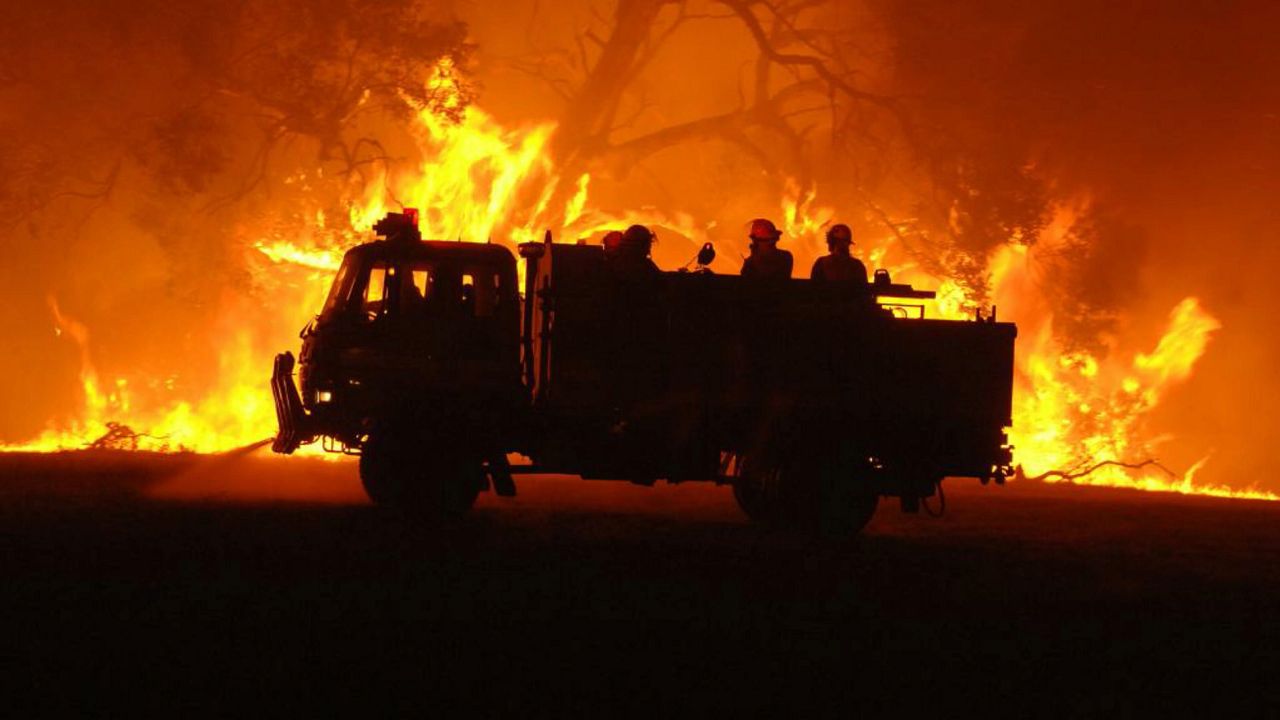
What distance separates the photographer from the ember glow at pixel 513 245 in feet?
89.0

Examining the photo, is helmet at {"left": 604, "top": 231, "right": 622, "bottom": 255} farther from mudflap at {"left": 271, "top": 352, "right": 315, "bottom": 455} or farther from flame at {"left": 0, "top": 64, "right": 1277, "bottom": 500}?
flame at {"left": 0, "top": 64, "right": 1277, "bottom": 500}

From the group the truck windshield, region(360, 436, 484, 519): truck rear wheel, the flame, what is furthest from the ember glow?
region(360, 436, 484, 519): truck rear wheel

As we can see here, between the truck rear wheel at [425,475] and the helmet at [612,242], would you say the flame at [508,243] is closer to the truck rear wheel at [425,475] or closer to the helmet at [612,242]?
the truck rear wheel at [425,475]

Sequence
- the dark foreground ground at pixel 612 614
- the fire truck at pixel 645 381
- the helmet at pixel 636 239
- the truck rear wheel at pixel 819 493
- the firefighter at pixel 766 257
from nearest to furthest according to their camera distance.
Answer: the dark foreground ground at pixel 612 614 < the fire truck at pixel 645 381 < the helmet at pixel 636 239 < the truck rear wheel at pixel 819 493 < the firefighter at pixel 766 257

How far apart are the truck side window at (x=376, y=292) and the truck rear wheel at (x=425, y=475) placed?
3.72ft

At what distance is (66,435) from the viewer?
1134 inches

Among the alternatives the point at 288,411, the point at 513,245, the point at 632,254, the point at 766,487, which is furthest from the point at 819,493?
the point at 513,245

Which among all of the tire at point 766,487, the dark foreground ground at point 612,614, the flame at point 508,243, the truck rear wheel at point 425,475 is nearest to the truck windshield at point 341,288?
the truck rear wheel at point 425,475

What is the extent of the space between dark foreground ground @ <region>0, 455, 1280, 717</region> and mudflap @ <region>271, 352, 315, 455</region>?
2.16 feet

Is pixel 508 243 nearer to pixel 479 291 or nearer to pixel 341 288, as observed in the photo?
pixel 341 288

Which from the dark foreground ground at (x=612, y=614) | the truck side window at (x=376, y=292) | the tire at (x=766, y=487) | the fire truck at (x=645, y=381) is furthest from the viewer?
the truck side window at (x=376, y=292)

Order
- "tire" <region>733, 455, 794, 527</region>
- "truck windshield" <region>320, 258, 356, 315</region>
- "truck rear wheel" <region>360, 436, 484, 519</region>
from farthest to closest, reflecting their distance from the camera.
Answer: "truck windshield" <region>320, 258, 356, 315</region> < "tire" <region>733, 455, 794, 527</region> < "truck rear wheel" <region>360, 436, 484, 519</region>

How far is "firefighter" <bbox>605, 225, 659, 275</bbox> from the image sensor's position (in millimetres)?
12758

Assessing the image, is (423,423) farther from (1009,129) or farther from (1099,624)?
(1009,129)
